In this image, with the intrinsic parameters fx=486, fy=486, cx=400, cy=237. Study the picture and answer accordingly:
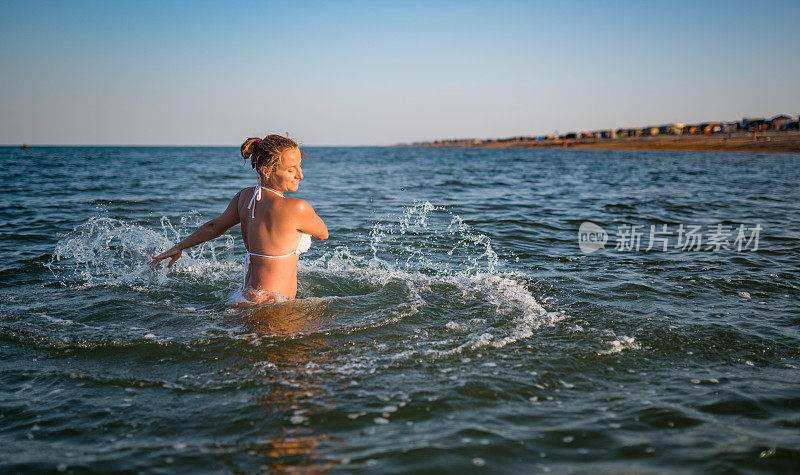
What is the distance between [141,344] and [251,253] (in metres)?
1.23

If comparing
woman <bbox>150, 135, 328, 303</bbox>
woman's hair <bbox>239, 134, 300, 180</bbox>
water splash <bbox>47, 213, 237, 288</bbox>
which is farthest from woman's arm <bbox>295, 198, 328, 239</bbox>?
water splash <bbox>47, 213, 237, 288</bbox>

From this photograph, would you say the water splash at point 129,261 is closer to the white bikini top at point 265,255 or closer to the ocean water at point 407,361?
the ocean water at point 407,361

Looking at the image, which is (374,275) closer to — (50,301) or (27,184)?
(50,301)

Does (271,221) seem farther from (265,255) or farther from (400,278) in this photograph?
(400,278)

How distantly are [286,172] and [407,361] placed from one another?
199 cm

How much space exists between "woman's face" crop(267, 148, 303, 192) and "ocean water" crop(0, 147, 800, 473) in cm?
123

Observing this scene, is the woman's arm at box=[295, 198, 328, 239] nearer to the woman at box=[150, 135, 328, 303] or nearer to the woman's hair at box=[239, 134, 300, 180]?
the woman at box=[150, 135, 328, 303]

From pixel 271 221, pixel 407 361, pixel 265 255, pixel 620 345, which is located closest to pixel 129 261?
pixel 265 255

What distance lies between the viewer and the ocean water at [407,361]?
2.80 m

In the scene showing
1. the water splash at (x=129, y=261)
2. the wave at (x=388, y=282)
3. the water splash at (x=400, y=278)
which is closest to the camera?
the wave at (x=388, y=282)

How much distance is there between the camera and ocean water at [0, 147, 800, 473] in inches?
110

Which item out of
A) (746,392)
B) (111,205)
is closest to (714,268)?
(746,392)

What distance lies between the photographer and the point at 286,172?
4414mm

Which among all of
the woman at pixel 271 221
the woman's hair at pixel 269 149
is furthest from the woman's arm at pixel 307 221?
the woman's hair at pixel 269 149
